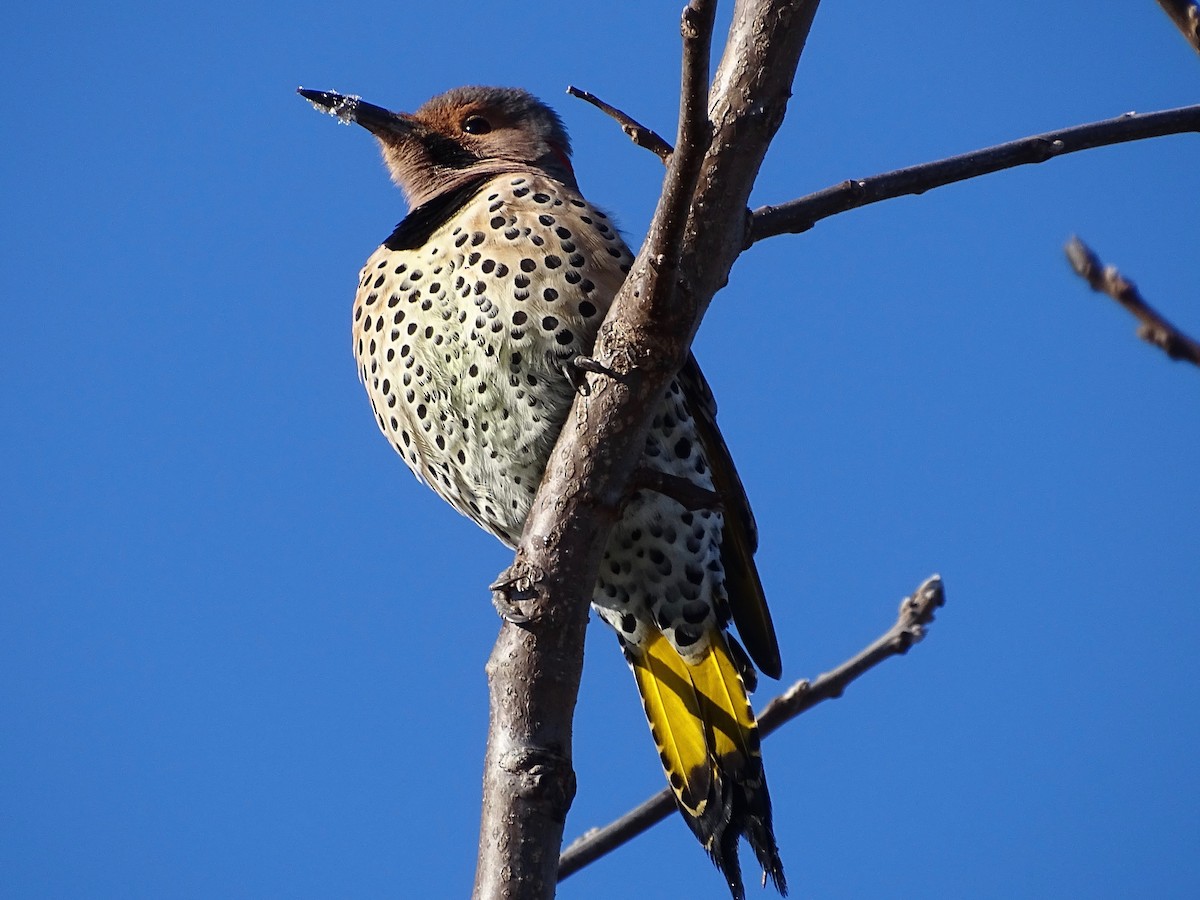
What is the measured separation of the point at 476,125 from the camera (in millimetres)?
4781

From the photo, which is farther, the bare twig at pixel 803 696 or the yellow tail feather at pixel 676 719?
the yellow tail feather at pixel 676 719

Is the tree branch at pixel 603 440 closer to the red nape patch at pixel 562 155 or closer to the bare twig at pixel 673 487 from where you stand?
the bare twig at pixel 673 487

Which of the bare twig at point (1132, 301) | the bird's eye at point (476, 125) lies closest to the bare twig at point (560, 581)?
the bare twig at point (1132, 301)

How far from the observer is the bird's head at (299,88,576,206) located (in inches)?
182

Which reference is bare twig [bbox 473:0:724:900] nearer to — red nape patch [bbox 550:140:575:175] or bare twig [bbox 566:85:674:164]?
bare twig [bbox 566:85:674:164]

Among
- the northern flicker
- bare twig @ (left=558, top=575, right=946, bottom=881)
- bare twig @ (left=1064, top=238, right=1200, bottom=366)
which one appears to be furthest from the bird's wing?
bare twig @ (left=1064, top=238, right=1200, bottom=366)

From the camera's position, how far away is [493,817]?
103 inches

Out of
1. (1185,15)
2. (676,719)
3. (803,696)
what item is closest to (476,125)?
(676,719)

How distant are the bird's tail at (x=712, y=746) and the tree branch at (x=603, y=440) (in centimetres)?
111

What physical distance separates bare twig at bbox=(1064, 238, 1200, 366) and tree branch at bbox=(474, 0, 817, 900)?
94cm

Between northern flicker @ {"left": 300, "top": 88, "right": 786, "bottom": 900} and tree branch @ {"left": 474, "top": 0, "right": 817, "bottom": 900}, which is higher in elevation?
northern flicker @ {"left": 300, "top": 88, "right": 786, "bottom": 900}

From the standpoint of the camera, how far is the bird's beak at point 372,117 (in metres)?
4.66

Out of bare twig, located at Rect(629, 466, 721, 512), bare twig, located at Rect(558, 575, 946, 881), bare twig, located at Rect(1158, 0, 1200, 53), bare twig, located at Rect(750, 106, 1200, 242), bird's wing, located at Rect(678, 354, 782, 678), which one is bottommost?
bare twig, located at Rect(558, 575, 946, 881)

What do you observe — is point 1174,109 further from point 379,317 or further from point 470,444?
point 379,317
